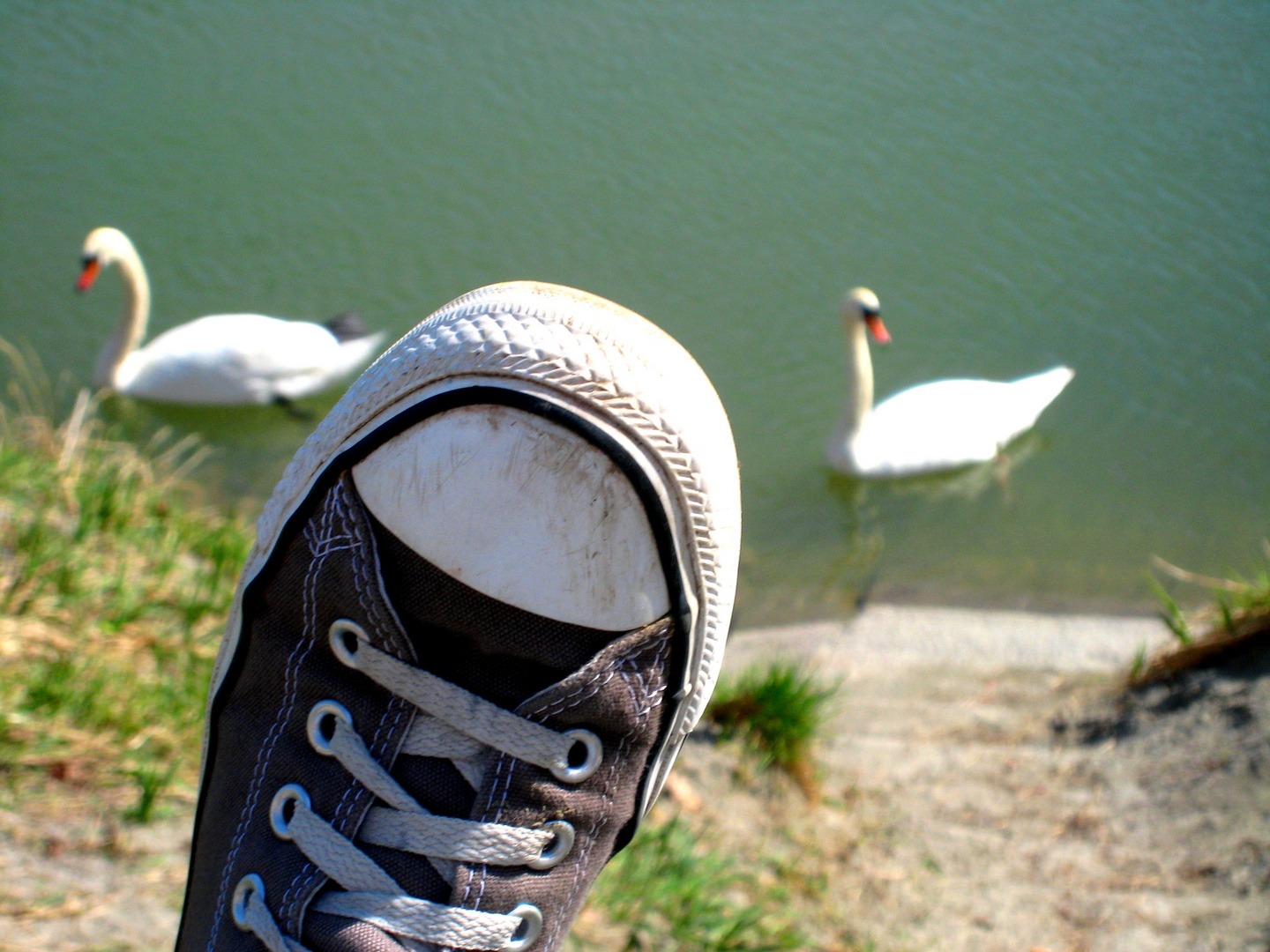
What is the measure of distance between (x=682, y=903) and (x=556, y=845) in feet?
2.08

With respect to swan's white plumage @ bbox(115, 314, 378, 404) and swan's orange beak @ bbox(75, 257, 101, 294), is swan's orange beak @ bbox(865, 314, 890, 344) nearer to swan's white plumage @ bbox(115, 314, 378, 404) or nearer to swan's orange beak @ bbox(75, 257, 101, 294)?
swan's white plumage @ bbox(115, 314, 378, 404)

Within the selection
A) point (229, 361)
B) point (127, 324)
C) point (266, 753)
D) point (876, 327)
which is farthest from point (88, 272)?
point (266, 753)

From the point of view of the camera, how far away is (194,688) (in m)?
2.31

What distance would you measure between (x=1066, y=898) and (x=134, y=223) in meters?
6.74

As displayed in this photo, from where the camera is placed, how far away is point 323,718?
4.99 feet

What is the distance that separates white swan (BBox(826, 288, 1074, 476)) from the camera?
592 centimetres

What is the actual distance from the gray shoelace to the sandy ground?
0.45 m

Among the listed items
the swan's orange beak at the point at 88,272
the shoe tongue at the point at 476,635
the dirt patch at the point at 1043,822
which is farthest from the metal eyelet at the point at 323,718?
the swan's orange beak at the point at 88,272

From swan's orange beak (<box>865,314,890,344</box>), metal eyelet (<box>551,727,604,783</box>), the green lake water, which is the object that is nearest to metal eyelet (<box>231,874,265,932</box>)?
metal eyelet (<box>551,727,604,783</box>)

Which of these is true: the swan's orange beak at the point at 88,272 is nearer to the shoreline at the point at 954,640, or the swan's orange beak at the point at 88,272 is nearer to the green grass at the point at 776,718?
the shoreline at the point at 954,640

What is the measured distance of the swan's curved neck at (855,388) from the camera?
592cm

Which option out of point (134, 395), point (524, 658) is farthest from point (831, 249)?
point (524, 658)

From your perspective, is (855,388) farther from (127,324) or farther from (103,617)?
(103,617)

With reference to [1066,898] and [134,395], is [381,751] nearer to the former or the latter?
[1066,898]
